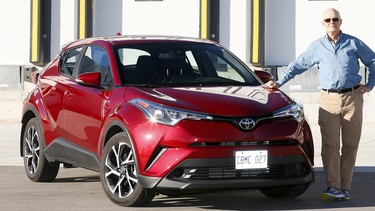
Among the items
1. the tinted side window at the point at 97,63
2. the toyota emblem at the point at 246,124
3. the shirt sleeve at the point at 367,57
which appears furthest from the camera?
the tinted side window at the point at 97,63

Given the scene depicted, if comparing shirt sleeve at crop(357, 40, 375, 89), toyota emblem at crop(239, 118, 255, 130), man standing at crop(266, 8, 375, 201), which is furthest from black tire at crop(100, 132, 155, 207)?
shirt sleeve at crop(357, 40, 375, 89)

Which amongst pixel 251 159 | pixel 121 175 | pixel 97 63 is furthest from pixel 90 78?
pixel 251 159

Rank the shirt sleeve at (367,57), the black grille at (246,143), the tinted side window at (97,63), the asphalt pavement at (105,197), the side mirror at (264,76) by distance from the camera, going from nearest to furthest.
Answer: the black grille at (246,143)
the asphalt pavement at (105,197)
the shirt sleeve at (367,57)
the tinted side window at (97,63)
the side mirror at (264,76)

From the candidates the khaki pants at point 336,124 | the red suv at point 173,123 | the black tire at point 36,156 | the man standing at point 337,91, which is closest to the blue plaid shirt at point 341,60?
the man standing at point 337,91

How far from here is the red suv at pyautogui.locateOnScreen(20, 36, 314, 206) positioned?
9555mm

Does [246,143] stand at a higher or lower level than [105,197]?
higher

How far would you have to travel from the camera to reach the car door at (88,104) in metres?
10.6

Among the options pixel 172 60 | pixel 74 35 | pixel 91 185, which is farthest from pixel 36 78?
pixel 74 35

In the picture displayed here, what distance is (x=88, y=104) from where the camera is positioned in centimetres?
1080

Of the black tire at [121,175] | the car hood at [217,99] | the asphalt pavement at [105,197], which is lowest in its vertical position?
the asphalt pavement at [105,197]

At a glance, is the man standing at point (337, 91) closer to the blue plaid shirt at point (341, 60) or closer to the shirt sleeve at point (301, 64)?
the blue plaid shirt at point (341, 60)

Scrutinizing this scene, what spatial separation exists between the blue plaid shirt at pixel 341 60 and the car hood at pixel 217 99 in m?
0.56

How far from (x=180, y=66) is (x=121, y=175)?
1.34 metres

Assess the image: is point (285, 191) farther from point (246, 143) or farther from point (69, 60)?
point (69, 60)
